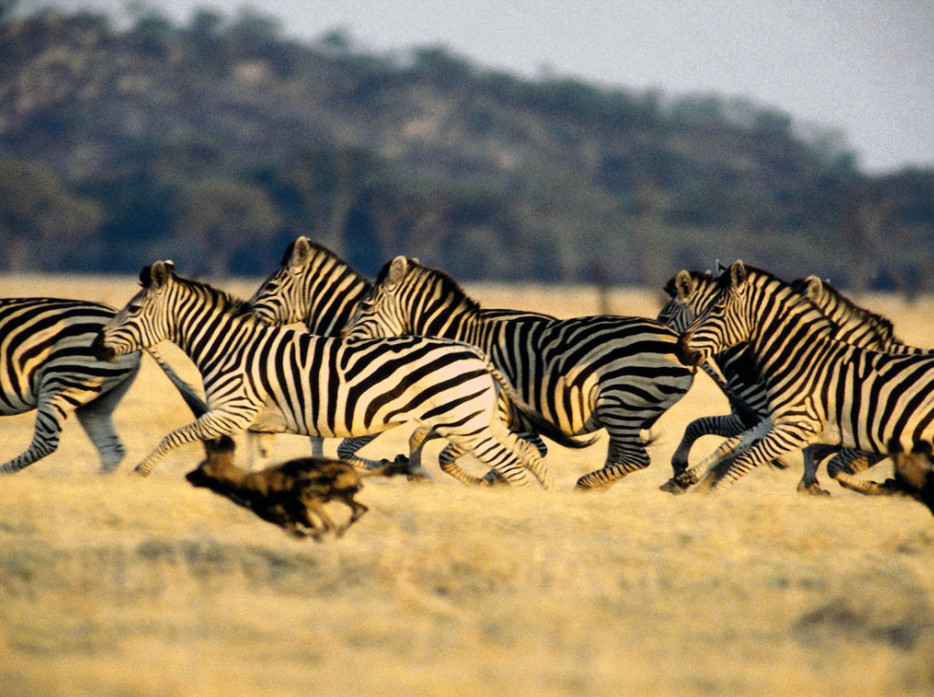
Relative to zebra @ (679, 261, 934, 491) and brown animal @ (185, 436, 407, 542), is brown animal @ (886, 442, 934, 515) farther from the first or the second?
brown animal @ (185, 436, 407, 542)

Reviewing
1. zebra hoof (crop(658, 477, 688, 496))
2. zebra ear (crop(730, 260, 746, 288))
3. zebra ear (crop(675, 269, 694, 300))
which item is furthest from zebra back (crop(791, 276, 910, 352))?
zebra hoof (crop(658, 477, 688, 496))

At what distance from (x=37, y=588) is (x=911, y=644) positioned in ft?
12.0

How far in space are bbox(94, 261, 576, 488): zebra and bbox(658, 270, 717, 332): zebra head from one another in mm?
1727

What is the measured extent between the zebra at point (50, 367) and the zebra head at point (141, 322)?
0.34 m

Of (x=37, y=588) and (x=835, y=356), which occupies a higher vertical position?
(x=835, y=356)

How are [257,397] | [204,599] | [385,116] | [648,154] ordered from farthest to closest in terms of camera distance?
[385,116] → [648,154] → [257,397] → [204,599]

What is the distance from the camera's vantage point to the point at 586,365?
795 centimetres

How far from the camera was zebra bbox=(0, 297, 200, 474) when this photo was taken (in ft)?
25.6

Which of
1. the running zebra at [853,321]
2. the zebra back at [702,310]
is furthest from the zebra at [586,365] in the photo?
the running zebra at [853,321]

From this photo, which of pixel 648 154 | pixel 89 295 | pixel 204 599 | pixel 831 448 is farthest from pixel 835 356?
pixel 648 154

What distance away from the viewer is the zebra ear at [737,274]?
770 cm

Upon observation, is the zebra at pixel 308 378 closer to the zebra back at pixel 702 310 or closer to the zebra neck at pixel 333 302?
the zebra neck at pixel 333 302

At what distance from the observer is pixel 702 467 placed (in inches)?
320

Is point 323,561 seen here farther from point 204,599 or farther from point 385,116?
point 385,116
